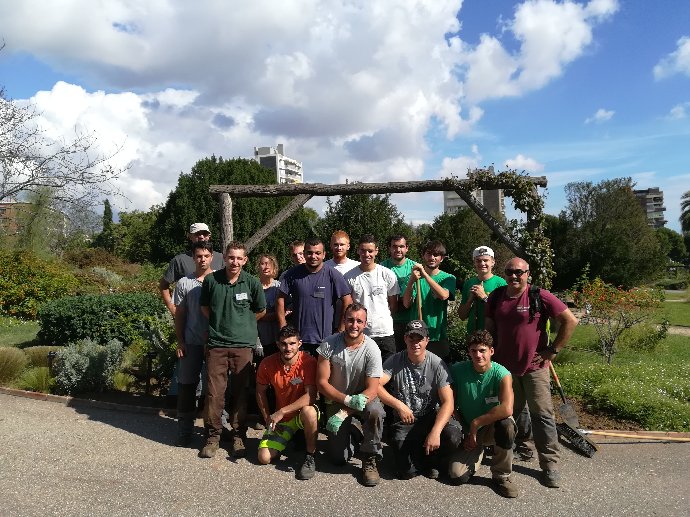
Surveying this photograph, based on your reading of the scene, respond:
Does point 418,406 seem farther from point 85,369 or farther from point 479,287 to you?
point 85,369

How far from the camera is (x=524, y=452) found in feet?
15.0

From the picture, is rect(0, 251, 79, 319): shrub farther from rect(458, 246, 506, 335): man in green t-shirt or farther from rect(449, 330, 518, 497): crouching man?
rect(449, 330, 518, 497): crouching man

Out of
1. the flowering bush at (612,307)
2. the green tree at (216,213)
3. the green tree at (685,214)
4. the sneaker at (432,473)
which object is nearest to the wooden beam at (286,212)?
the sneaker at (432,473)

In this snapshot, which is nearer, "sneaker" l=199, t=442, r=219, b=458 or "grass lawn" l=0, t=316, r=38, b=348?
"sneaker" l=199, t=442, r=219, b=458

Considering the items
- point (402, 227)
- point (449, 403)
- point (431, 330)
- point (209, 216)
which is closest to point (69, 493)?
point (449, 403)

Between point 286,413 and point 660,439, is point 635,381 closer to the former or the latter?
point 660,439

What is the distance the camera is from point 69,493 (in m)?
3.86

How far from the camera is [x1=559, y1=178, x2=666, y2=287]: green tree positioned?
2916cm

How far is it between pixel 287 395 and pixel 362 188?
11.1 feet

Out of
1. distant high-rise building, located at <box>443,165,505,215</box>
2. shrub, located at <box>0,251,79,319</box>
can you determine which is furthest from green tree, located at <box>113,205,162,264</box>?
distant high-rise building, located at <box>443,165,505,215</box>

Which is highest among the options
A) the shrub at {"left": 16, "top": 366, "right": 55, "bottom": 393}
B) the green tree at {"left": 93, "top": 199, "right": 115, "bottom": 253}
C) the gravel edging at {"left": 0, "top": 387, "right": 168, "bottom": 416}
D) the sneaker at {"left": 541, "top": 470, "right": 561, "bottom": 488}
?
the green tree at {"left": 93, "top": 199, "right": 115, "bottom": 253}

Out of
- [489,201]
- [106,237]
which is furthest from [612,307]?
[106,237]

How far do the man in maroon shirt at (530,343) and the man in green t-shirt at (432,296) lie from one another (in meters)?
0.75

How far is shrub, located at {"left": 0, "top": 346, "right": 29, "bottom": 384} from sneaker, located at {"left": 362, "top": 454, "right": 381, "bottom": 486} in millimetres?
4971
